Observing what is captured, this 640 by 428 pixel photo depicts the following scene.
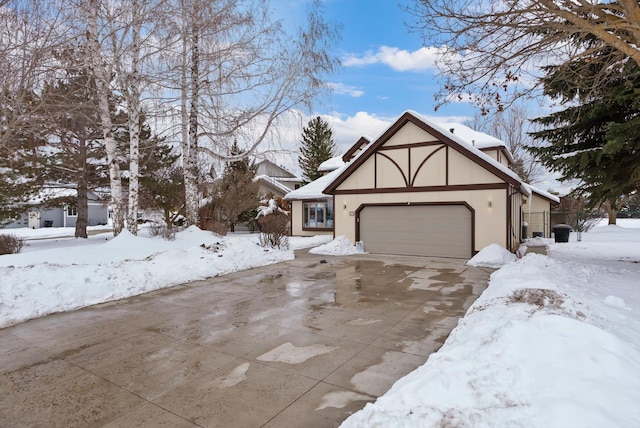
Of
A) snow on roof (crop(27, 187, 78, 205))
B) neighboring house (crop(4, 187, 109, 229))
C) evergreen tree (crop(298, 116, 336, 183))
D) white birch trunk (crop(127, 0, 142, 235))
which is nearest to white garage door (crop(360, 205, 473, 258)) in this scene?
white birch trunk (crop(127, 0, 142, 235))

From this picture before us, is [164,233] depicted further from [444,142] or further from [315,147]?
[315,147]

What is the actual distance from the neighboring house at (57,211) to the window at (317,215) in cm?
1104

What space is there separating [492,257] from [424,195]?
3.46 metres

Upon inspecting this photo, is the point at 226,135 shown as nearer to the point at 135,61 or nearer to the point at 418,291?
the point at 135,61

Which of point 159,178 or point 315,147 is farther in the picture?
point 315,147

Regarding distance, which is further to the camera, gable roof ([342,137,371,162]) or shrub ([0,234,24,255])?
gable roof ([342,137,371,162])

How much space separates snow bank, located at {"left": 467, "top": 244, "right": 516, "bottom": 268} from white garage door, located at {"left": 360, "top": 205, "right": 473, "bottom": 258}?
101 centimetres

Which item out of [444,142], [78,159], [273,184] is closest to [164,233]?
[78,159]

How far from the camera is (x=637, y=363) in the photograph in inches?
118

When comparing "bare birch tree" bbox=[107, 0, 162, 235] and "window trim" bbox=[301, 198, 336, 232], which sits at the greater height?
"bare birch tree" bbox=[107, 0, 162, 235]

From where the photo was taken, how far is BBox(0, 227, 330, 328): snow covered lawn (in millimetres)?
6293

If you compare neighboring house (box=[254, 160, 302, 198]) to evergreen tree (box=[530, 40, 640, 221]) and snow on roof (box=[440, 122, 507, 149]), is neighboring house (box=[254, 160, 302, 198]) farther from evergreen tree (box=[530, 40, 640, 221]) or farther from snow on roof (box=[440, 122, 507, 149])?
evergreen tree (box=[530, 40, 640, 221])

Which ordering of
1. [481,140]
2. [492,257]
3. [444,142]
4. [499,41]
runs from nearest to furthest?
[499,41] → [492,257] → [444,142] → [481,140]

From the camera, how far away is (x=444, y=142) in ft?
42.5
